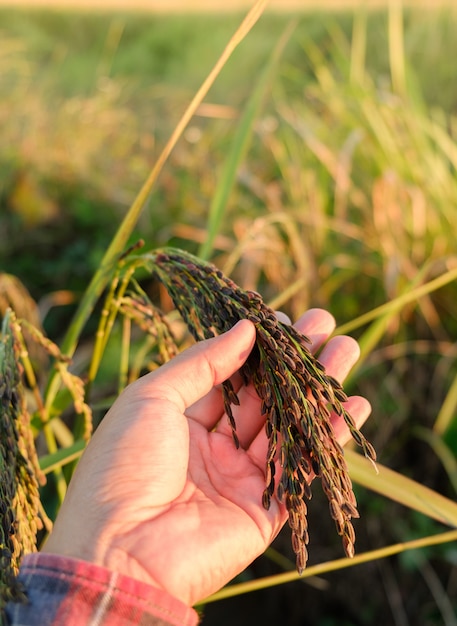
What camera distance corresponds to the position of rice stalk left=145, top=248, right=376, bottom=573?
32.0 inches

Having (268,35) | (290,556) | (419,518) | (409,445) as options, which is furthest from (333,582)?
(268,35)

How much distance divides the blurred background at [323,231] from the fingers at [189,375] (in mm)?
429

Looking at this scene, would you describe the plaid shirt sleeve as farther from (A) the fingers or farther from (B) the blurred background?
(B) the blurred background

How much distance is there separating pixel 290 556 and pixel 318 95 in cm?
191

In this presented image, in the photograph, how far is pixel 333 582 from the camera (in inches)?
92.7

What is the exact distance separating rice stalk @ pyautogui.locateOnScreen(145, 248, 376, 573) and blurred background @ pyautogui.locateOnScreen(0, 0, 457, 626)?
469 mm

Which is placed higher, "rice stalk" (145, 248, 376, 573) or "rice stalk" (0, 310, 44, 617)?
"rice stalk" (145, 248, 376, 573)

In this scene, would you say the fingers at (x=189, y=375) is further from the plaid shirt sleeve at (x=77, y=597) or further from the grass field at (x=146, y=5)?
the grass field at (x=146, y=5)

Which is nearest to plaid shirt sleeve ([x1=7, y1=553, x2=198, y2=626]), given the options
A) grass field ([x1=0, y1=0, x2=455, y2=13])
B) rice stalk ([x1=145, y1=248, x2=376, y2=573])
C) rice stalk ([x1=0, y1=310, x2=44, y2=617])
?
rice stalk ([x1=0, y1=310, x2=44, y2=617])

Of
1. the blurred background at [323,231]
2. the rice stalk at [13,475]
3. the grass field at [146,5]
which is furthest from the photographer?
the grass field at [146,5]

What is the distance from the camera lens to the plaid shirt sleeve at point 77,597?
0.83 metres

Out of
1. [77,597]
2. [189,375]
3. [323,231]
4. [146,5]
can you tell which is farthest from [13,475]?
[146,5]

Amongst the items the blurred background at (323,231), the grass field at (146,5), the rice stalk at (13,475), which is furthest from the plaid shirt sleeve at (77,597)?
the grass field at (146,5)

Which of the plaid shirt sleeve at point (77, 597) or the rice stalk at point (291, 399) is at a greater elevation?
the rice stalk at point (291, 399)
